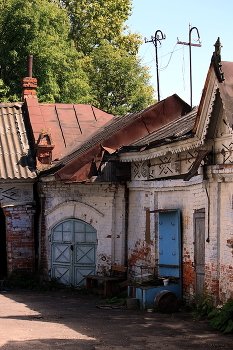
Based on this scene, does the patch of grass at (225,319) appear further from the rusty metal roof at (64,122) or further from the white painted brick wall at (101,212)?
the rusty metal roof at (64,122)

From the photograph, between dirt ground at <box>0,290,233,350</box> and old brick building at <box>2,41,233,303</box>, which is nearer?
dirt ground at <box>0,290,233,350</box>

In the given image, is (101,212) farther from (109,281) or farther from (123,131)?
(123,131)

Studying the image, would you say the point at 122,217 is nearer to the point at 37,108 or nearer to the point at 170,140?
the point at 170,140

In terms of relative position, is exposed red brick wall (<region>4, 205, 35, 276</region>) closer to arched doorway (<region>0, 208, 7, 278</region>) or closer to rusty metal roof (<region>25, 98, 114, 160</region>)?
rusty metal roof (<region>25, 98, 114, 160</region>)

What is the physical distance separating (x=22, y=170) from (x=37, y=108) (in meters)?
2.72

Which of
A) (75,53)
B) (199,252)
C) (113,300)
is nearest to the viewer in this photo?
(199,252)

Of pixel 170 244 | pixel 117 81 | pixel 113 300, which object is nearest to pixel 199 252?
pixel 170 244

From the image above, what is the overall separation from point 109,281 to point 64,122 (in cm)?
619

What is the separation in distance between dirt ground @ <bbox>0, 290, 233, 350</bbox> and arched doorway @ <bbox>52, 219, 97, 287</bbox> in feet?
7.28

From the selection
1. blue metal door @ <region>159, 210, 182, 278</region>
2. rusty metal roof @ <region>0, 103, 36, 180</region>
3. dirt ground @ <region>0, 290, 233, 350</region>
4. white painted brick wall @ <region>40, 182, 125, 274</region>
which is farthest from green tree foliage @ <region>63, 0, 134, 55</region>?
dirt ground @ <region>0, 290, 233, 350</region>

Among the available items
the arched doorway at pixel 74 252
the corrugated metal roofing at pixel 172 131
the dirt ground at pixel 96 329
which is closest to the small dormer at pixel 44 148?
the arched doorway at pixel 74 252

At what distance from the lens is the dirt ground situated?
28.7 ft

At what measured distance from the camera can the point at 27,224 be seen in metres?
16.3

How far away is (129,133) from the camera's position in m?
14.7
